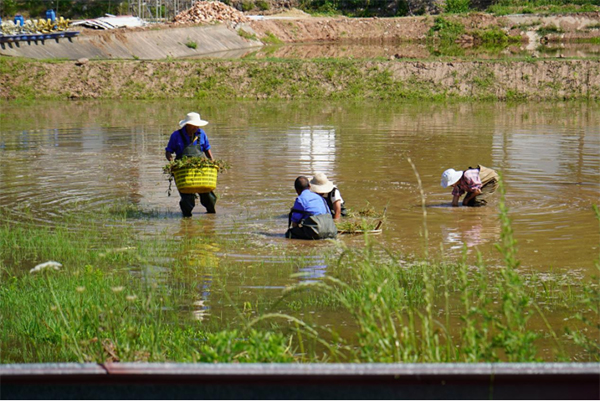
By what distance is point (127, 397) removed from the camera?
3.57 meters

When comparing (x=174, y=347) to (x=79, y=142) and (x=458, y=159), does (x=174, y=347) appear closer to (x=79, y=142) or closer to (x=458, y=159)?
(x=458, y=159)

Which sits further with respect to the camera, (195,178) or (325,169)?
(325,169)

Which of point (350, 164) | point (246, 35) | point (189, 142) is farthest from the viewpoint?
point (246, 35)

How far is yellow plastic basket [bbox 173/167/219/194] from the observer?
36.6ft

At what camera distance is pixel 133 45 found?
45906 millimetres

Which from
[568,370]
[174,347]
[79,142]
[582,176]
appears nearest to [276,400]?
[568,370]

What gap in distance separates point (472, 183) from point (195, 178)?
156 inches

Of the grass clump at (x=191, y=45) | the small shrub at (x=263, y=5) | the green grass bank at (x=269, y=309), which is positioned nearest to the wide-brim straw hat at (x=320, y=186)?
the green grass bank at (x=269, y=309)

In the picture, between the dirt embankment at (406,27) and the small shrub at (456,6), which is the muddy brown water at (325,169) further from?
the small shrub at (456,6)

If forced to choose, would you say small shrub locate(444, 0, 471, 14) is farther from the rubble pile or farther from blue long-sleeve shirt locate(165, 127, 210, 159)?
blue long-sleeve shirt locate(165, 127, 210, 159)

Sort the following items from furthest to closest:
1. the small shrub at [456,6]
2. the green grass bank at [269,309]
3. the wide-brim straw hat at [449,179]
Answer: the small shrub at [456,6] → the wide-brim straw hat at [449,179] → the green grass bank at [269,309]

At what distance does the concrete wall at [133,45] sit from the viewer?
135ft

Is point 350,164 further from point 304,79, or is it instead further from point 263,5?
point 263,5

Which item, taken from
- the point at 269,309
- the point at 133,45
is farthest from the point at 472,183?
the point at 133,45
